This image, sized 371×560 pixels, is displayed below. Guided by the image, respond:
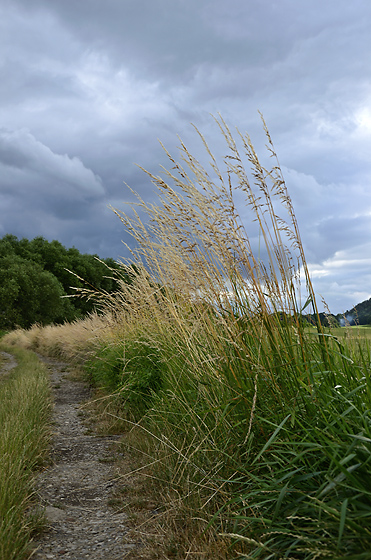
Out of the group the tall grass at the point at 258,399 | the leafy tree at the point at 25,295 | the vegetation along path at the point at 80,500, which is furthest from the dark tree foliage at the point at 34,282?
the tall grass at the point at 258,399

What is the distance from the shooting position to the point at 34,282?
34031 mm

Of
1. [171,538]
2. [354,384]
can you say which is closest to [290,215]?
[354,384]

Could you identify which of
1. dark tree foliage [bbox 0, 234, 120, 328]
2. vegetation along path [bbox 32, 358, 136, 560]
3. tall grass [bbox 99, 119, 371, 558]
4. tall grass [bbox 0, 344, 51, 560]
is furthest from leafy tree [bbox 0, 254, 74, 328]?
tall grass [bbox 99, 119, 371, 558]

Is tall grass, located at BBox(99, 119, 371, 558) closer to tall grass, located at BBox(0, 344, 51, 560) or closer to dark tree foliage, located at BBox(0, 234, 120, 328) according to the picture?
tall grass, located at BBox(0, 344, 51, 560)

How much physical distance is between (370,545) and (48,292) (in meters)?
34.8

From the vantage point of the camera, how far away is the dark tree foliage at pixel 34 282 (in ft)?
105

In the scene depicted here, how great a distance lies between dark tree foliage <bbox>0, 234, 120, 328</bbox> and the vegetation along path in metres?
22.2

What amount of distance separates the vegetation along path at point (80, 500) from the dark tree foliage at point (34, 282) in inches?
873

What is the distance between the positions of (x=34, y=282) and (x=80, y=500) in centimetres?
3292

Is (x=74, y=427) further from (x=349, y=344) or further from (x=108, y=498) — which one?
(x=349, y=344)

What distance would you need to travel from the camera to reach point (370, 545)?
145 centimetres

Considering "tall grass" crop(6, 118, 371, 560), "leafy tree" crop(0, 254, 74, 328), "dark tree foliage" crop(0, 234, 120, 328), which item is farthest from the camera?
"dark tree foliage" crop(0, 234, 120, 328)

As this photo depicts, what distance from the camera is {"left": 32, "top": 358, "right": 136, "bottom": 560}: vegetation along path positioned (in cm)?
245

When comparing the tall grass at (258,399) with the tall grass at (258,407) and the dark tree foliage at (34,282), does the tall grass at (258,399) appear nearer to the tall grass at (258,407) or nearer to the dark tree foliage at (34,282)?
the tall grass at (258,407)
